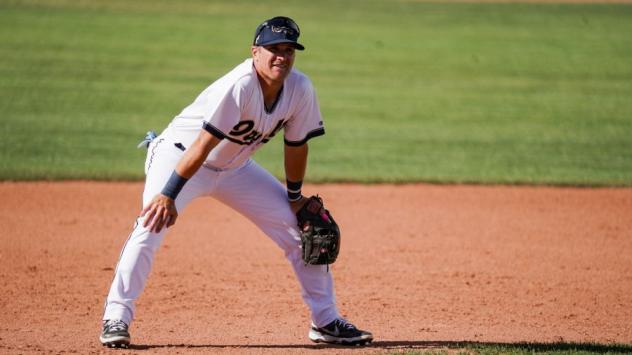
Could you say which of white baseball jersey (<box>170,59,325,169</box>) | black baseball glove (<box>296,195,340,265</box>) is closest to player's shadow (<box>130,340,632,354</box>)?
black baseball glove (<box>296,195,340,265</box>)

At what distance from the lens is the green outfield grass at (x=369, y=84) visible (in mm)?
11750

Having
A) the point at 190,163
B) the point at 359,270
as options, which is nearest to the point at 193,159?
the point at 190,163

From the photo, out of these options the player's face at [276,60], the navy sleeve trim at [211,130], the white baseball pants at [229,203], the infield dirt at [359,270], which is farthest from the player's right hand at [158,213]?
the player's face at [276,60]

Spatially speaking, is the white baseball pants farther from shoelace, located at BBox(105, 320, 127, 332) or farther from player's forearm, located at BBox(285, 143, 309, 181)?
player's forearm, located at BBox(285, 143, 309, 181)

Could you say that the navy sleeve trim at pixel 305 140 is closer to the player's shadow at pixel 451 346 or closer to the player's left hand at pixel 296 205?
the player's left hand at pixel 296 205

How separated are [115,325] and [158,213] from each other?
0.67 meters

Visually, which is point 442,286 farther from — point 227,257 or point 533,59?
point 533,59

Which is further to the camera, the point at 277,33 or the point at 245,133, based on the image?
the point at 245,133

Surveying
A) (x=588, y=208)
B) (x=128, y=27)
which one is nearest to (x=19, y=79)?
(x=128, y=27)

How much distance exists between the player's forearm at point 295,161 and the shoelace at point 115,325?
1242 mm

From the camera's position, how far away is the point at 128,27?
20.1 meters

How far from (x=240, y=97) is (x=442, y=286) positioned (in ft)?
9.22

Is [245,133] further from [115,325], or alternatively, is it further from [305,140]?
[115,325]

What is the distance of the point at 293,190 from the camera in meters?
5.59
